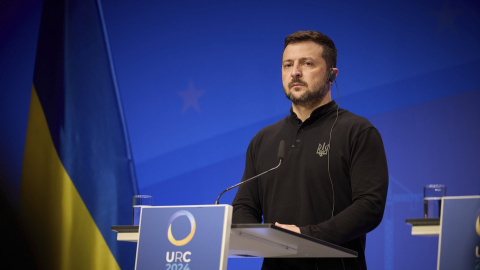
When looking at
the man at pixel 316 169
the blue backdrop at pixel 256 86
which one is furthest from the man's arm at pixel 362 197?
the blue backdrop at pixel 256 86

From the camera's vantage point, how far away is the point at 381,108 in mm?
3914

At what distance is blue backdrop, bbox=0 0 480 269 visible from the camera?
3.76 metres

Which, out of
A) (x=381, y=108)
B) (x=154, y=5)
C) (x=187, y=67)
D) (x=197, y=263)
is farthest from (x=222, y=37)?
(x=197, y=263)

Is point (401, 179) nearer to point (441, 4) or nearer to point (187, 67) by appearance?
point (441, 4)

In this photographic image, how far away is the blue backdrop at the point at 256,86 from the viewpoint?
148 inches

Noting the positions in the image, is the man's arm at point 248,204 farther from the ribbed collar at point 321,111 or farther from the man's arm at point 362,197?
the man's arm at point 362,197

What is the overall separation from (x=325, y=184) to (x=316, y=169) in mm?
73

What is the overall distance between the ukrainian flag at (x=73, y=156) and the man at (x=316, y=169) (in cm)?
198

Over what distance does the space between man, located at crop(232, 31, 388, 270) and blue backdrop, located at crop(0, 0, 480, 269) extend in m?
1.35

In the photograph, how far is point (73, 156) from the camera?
14.2 ft

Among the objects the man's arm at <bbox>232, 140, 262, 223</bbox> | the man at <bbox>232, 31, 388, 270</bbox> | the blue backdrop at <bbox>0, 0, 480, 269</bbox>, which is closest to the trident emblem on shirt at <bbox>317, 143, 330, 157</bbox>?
the man at <bbox>232, 31, 388, 270</bbox>

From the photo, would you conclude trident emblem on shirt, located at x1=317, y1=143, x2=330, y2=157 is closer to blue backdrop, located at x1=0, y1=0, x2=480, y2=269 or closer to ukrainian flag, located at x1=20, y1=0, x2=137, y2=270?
blue backdrop, located at x1=0, y1=0, x2=480, y2=269

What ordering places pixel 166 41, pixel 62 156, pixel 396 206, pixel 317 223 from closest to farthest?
pixel 317 223 → pixel 396 206 → pixel 62 156 → pixel 166 41

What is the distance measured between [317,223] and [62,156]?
2574 millimetres
